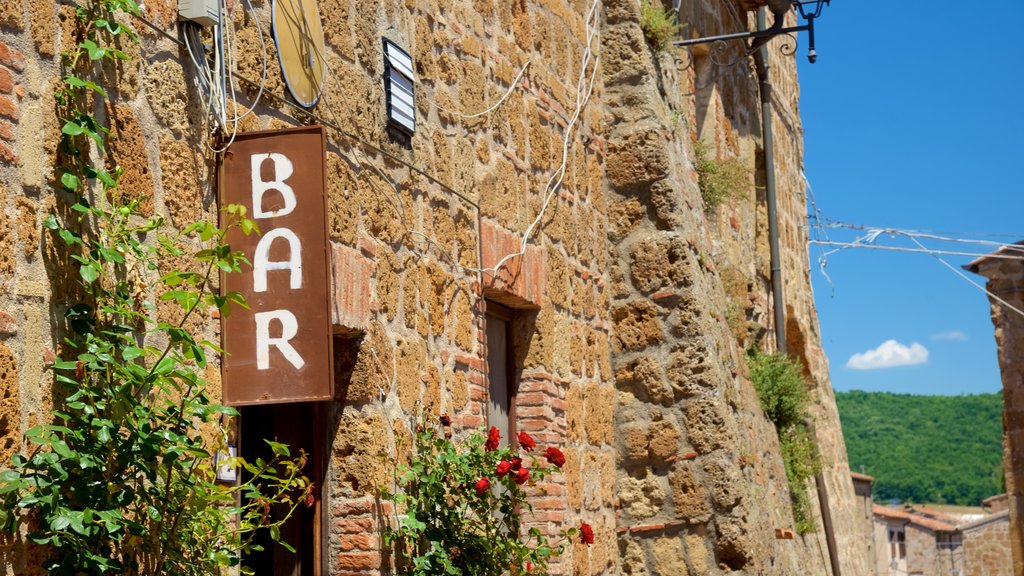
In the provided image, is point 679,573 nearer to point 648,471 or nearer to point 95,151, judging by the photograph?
point 648,471

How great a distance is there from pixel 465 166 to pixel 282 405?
164 cm

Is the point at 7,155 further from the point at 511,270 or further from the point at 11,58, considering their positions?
the point at 511,270

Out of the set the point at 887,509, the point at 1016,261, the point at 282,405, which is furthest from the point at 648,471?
the point at 887,509

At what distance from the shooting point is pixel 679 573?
7727 millimetres

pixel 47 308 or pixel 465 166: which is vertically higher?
pixel 465 166

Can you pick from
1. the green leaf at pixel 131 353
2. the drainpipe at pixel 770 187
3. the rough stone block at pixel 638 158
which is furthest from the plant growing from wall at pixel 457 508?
the drainpipe at pixel 770 187

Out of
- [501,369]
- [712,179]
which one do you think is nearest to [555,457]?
[501,369]

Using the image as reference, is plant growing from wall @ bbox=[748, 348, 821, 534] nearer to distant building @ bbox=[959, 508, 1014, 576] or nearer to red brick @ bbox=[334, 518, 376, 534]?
red brick @ bbox=[334, 518, 376, 534]

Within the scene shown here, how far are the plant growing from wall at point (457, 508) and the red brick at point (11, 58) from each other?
2338 mm

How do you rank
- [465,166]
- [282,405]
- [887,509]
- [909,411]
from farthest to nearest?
1. [909,411]
2. [887,509]
3. [465,166]
4. [282,405]

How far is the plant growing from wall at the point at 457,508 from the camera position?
5.36 metres

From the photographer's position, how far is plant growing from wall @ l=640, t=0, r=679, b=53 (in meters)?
8.54

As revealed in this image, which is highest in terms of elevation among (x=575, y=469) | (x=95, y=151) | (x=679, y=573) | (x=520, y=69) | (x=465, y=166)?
(x=520, y=69)

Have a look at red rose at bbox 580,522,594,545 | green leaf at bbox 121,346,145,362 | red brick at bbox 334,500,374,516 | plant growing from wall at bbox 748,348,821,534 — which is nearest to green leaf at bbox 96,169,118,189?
green leaf at bbox 121,346,145,362
